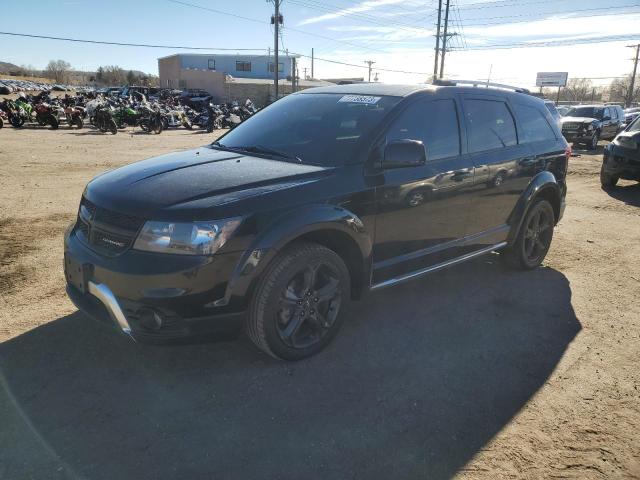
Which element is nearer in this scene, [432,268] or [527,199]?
[432,268]

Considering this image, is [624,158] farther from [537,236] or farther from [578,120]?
[578,120]

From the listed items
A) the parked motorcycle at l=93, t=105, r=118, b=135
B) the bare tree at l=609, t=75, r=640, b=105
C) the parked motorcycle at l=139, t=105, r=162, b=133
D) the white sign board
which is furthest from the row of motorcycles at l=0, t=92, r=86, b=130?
the bare tree at l=609, t=75, r=640, b=105

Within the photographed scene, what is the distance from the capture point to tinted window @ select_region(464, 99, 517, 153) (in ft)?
13.9

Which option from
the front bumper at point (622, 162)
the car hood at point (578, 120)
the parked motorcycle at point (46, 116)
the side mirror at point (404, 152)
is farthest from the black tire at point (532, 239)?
the parked motorcycle at point (46, 116)

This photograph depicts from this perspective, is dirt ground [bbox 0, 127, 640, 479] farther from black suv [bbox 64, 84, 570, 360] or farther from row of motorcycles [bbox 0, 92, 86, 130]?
row of motorcycles [bbox 0, 92, 86, 130]

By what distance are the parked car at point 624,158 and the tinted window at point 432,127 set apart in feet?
25.5

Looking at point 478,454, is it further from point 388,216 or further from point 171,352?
point 171,352

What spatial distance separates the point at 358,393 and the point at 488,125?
284 cm

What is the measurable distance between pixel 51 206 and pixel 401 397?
6318 millimetres

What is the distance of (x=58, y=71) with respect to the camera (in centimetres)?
13088

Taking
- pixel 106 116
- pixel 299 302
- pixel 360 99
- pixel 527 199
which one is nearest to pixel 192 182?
pixel 299 302

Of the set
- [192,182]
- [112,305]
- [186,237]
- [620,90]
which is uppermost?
[620,90]

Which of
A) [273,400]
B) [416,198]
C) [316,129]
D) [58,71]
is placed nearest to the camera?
[273,400]

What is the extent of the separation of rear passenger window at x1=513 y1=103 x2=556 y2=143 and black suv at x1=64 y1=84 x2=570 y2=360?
0.06 metres
